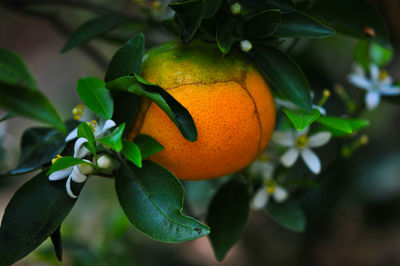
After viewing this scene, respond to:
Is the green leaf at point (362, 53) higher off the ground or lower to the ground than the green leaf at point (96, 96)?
lower

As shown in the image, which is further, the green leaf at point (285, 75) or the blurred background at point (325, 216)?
the blurred background at point (325, 216)

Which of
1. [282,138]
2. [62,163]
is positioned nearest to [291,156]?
[282,138]

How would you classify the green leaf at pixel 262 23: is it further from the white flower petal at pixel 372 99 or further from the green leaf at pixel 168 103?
the white flower petal at pixel 372 99

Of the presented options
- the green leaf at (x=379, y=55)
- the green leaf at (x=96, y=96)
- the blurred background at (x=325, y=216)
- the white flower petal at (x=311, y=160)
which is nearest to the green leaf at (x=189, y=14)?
the green leaf at (x=96, y=96)

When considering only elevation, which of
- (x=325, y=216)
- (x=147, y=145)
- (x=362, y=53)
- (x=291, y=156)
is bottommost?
(x=325, y=216)

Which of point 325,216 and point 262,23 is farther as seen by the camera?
point 325,216

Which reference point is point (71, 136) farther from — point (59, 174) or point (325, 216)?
point (325, 216)

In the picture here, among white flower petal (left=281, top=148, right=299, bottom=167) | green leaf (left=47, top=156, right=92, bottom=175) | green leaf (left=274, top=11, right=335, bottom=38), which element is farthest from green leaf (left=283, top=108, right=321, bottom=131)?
green leaf (left=47, top=156, right=92, bottom=175)
